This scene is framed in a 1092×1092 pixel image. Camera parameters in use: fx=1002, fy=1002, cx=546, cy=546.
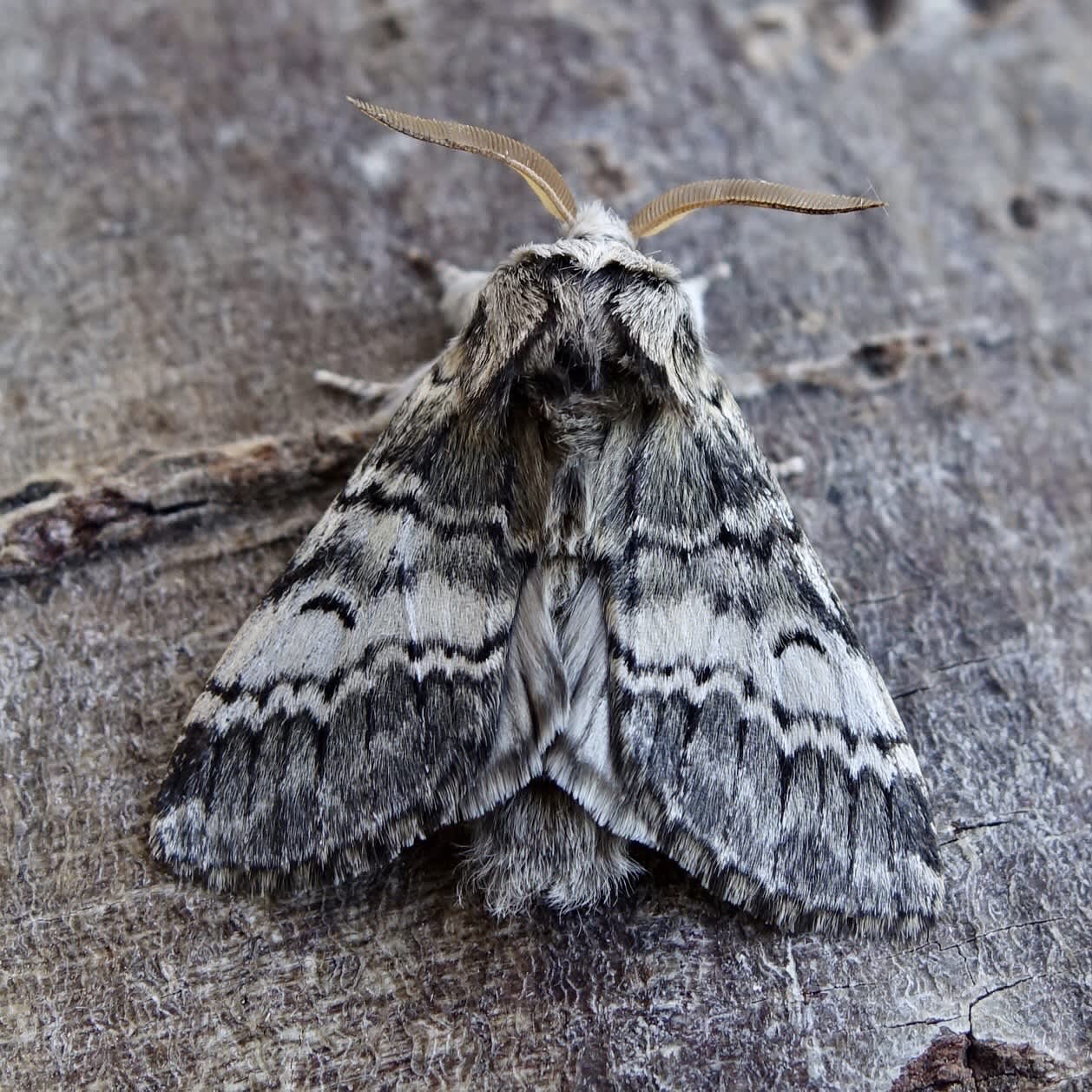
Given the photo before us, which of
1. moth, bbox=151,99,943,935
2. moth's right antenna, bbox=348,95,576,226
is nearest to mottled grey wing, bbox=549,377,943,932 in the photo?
moth, bbox=151,99,943,935

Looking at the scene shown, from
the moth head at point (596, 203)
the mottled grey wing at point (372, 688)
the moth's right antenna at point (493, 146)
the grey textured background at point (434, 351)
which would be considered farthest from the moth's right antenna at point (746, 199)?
the mottled grey wing at point (372, 688)

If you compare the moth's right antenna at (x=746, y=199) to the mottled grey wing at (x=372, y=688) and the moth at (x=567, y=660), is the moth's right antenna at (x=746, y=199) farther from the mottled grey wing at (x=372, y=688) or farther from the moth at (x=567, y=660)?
the mottled grey wing at (x=372, y=688)

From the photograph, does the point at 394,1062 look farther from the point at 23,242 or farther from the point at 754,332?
the point at 23,242

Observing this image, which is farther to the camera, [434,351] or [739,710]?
[434,351]

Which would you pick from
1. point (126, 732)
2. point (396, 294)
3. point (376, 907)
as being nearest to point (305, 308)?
point (396, 294)

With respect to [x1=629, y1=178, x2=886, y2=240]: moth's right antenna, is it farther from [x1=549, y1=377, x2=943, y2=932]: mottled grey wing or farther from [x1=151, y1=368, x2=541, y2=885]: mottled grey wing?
[x1=151, y1=368, x2=541, y2=885]: mottled grey wing

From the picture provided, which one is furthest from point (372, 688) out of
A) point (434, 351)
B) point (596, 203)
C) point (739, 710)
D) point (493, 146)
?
point (596, 203)

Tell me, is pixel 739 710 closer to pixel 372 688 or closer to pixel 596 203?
pixel 372 688
